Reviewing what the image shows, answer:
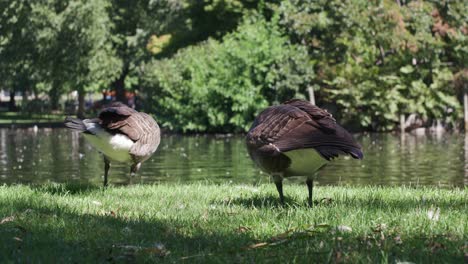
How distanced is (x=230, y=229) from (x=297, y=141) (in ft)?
3.37

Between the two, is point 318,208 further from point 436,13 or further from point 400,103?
point 436,13

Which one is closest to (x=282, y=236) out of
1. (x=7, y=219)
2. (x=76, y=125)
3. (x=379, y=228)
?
(x=379, y=228)

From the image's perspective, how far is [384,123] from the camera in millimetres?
32438

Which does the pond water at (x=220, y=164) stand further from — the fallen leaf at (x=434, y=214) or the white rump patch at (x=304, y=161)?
the fallen leaf at (x=434, y=214)

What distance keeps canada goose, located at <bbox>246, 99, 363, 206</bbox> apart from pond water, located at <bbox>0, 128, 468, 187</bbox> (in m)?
5.01

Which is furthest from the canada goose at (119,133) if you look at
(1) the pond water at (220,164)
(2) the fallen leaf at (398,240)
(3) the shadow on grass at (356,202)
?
(2) the fallen leaf at (398,240)

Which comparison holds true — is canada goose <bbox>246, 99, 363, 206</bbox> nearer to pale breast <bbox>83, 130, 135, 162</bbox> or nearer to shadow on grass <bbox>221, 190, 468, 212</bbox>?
shadow on grass <bbox>221, 190, 468, 212</bbox>

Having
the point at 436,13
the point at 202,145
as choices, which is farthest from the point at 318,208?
the point at 436,13

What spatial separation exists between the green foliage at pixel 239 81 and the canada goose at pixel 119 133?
22.4 metres

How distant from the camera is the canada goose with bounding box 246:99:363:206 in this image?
5.68m

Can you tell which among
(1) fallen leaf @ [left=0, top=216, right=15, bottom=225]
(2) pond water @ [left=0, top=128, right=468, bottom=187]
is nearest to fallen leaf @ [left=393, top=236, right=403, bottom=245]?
(1) fallen leaf @ [left=0, top=216, right=15, bottom=225]

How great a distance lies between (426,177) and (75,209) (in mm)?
10489

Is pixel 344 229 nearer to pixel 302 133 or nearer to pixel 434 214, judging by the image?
pixel 434 214

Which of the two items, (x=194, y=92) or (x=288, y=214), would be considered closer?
(x=288, y=214)
